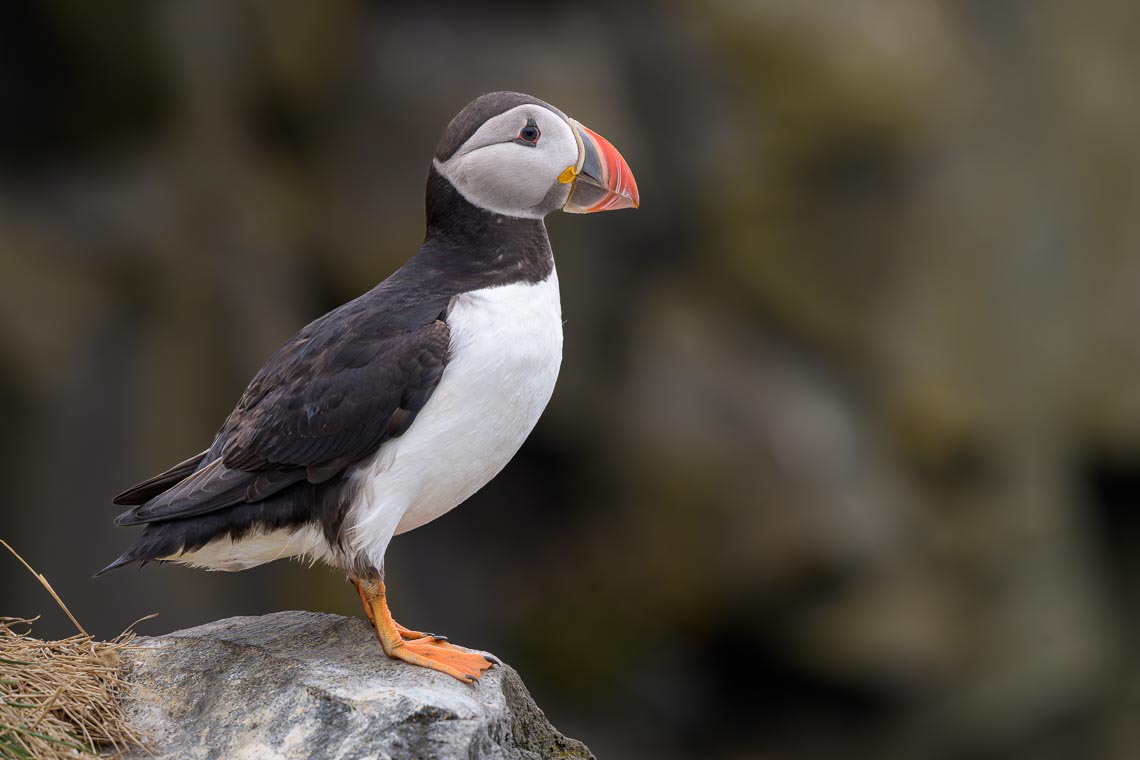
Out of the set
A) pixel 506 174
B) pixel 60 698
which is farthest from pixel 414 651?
pixel 506 174

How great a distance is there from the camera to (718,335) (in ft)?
26.9

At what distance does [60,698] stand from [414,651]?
0.88 metres

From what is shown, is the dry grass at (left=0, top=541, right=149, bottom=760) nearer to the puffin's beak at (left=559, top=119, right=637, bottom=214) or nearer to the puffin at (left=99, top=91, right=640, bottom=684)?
the puffin at (left=99, top=91, right=640, bottom=684)

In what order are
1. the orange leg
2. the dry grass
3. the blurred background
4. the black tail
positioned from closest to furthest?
1. the dry grass
2. the black tail
3. the orange leg
4. the blurred background

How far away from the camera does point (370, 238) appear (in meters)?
7.54

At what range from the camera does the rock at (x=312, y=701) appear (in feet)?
9.93

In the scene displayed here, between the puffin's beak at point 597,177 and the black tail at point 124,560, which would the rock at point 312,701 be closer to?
the black tail at point 124,560

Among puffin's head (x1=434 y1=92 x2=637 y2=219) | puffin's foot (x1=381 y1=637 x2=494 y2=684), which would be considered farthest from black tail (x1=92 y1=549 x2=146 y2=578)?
puffin's head (x1=434 y1=92 x2=637 y2=219)

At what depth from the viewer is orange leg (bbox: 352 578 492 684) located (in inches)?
130

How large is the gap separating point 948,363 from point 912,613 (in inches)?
62.2

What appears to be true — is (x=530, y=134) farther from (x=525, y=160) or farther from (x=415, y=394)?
(x=415, y=394)

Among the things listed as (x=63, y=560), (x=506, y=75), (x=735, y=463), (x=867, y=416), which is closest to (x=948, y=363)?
(x=867, y=416)

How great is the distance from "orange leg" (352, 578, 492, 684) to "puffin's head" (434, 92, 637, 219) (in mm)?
1078

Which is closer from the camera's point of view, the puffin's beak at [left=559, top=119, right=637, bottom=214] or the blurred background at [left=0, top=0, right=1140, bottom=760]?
the puffin's beak at [left=559, top=119, right=637, bottom=214]
